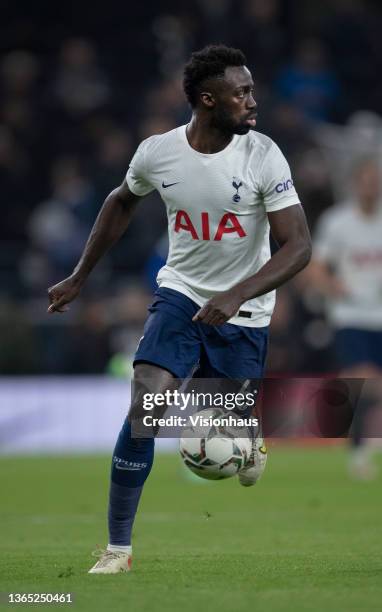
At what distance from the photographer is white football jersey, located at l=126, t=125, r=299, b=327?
6.83m

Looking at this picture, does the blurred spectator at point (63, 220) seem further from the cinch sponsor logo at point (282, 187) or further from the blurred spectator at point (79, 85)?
the cinch sponsor logo at point (282, 187)

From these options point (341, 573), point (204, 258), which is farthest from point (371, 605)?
point (204, 258)

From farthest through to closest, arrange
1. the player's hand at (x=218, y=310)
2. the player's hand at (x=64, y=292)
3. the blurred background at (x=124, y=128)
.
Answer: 1. the blurred background at (x=124, y=128)
2. the player's hand at (x=64, y=292)
3. the player's hand at (x=218, y=310)

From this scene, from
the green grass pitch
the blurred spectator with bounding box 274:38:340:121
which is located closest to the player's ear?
the green grass pitch

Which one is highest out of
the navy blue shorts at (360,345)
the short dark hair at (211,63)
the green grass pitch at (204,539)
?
the short dark hair at (211,63)

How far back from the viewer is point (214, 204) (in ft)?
22.5

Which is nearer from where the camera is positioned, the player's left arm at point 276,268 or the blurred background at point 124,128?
the player's left arm at point 276,268

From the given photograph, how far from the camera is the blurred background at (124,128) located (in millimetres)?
16391

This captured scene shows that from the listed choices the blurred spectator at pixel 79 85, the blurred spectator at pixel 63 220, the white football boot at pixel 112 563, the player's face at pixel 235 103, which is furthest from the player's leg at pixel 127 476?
the blurred spectator at pixel 79 85

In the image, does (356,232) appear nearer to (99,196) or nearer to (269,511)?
(269,511)

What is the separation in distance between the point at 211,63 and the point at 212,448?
1.81m

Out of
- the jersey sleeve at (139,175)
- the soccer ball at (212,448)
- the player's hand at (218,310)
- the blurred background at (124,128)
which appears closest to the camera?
the player's hand at (218,310)

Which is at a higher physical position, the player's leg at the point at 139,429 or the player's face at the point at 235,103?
the player's face at the point at 235,103

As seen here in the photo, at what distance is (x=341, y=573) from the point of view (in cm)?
655
